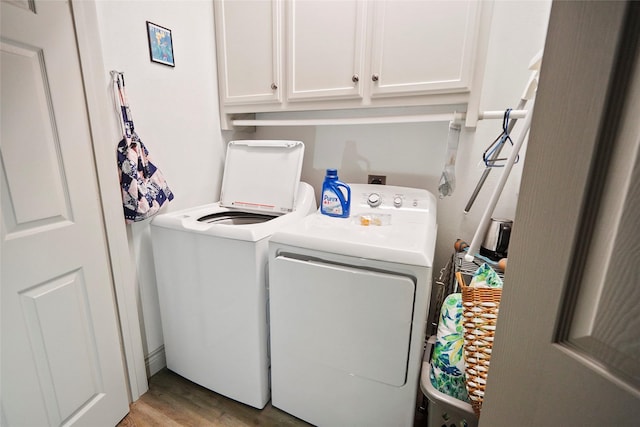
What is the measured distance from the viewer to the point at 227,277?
1.32 m

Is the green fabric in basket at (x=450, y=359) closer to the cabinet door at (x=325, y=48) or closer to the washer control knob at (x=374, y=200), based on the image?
the washer control knob at (x=374, y=200)

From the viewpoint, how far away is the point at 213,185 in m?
1.93

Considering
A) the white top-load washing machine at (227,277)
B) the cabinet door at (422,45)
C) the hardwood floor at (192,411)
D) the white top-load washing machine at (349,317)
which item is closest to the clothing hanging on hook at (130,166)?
the white top-load washing machine at (227,277)

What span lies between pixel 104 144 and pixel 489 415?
5.26 feet

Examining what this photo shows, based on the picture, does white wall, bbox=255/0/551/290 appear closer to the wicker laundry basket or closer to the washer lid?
the washer lid

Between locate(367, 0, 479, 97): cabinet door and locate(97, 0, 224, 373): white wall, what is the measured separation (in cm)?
106

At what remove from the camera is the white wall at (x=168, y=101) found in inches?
52.8

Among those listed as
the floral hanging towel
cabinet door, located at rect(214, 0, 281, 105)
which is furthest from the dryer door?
cabinet door, located at rect(214, 0, 281, 105)

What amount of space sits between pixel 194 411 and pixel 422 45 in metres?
2.18

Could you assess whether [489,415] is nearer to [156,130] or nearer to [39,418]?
[39,418]

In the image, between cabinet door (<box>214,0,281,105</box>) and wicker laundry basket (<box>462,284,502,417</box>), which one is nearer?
wicker laundry basket (<box>462,284,502,417</box>)

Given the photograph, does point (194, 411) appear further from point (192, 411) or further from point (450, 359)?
point (450, 359)

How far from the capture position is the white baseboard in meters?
1.64

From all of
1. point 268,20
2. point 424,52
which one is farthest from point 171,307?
point 424,52
